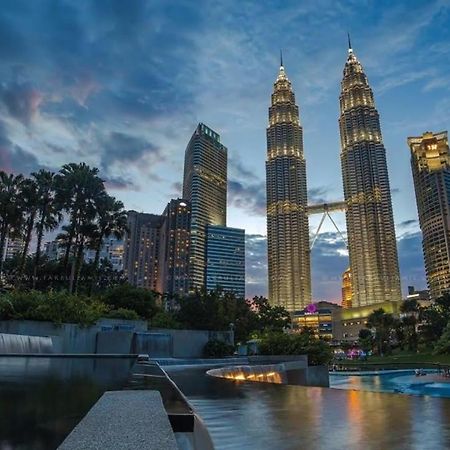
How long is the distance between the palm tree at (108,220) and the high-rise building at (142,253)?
144433mm

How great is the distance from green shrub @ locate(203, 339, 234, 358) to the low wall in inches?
30.9

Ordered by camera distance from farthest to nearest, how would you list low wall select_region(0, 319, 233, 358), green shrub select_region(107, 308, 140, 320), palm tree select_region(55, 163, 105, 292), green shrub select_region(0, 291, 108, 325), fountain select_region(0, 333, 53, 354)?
palm tree select_region(55, 163, 105, 292)
green shrub select_region(107, 308, 140, 320)
green shrub select_region(0, 291, 108, 325)
low wall select_region(0, 319, 233, 358)
fountain select_region(0, 333, 53, 354)

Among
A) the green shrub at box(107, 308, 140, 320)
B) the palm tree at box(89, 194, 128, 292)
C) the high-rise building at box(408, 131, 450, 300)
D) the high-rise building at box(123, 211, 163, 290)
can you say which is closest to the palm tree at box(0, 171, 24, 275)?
the palm tree at box(89, 194, 128, 292)

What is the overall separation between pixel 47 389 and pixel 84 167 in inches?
1605

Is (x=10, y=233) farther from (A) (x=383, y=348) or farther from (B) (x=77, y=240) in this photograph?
(A) (x=383, y=348)

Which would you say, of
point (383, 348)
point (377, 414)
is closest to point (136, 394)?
point (377, 414)

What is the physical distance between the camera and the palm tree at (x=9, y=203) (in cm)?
3722

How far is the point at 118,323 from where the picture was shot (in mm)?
35281

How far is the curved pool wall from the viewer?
1538 cm

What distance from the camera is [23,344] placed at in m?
19.5

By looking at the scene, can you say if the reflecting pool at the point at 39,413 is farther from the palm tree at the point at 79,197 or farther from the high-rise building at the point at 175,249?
the high-rise building at the point at 175,249

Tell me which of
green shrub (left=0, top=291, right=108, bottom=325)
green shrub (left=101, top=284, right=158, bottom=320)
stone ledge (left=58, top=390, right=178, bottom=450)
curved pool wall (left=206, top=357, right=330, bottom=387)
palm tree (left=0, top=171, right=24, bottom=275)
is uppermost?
palm tree (left=0, top=171, right=24, bottom=275)

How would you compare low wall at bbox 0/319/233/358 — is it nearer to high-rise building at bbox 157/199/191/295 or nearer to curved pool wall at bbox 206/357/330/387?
curved pool wall at bbox 206/357/330/387

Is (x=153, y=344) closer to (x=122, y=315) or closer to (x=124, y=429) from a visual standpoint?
(x=122, y=315)
